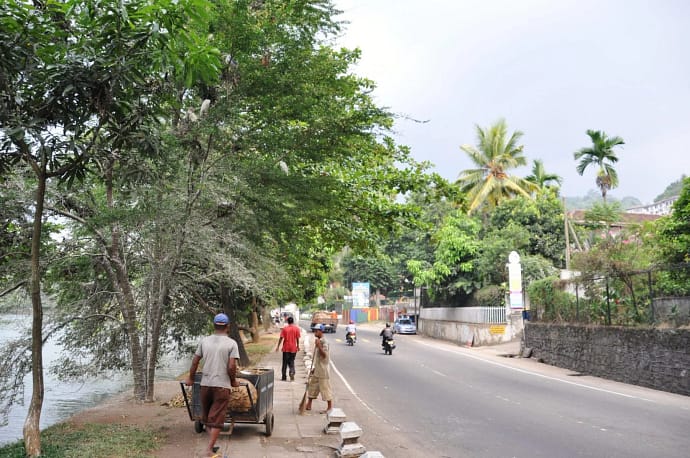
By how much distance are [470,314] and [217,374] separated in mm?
35021

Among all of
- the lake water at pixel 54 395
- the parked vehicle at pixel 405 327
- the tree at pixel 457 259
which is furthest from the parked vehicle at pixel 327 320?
the lake water at pixel 54 395

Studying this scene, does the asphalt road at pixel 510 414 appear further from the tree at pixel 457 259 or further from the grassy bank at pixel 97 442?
the tree at pixel 457 259

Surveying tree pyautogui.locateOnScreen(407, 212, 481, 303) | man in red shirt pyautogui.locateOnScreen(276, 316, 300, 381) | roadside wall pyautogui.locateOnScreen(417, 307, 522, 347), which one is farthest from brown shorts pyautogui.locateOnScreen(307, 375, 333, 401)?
tree pyautogui.locateOnScreen(407, 212, 481, 303)

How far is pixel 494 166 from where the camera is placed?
47219 mm

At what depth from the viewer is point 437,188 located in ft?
53.5

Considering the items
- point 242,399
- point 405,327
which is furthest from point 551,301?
point 405,327

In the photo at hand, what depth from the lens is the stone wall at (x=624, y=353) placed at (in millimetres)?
15695

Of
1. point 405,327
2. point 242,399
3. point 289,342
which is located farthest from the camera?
point 405,327

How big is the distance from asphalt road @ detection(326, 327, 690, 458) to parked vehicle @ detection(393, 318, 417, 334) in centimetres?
3399

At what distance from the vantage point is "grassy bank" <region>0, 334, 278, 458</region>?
7820 millimetres

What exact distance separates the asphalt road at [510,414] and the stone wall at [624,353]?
621 millimetres

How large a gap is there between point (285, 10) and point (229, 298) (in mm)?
10962

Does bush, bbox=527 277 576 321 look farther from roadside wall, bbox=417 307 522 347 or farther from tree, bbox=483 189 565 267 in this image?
tree, bbox=483 189 565 267

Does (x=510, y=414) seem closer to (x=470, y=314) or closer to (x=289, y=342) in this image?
(x=289, y=342)
